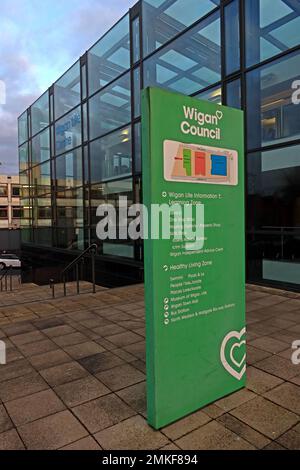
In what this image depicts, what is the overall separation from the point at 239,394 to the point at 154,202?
2061mm

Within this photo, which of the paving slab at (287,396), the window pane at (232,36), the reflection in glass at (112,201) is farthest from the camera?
the reflection in glass at (112,201)

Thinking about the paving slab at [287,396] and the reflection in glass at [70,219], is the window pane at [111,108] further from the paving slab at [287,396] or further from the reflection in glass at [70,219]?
the paving slab at [287,396]

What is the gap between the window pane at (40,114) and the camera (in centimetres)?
1758

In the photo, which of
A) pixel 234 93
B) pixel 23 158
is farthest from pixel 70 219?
pixel 234 93

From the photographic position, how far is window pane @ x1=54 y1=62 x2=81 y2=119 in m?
14.5

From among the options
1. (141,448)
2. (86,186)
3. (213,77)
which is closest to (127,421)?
(141,448)

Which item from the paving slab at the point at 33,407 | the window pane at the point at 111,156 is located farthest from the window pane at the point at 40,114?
the paving slab at the point at 33,407

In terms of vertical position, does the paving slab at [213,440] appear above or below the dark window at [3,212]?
below

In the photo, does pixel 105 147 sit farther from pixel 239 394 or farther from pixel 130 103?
pixel 239 394

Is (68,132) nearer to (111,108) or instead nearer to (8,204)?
(111,108)

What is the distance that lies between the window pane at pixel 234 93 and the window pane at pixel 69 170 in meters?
7.62

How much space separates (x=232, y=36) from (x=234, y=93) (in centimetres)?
143

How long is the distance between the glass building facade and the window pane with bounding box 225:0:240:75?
2 centimetres

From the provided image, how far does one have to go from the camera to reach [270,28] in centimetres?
779
